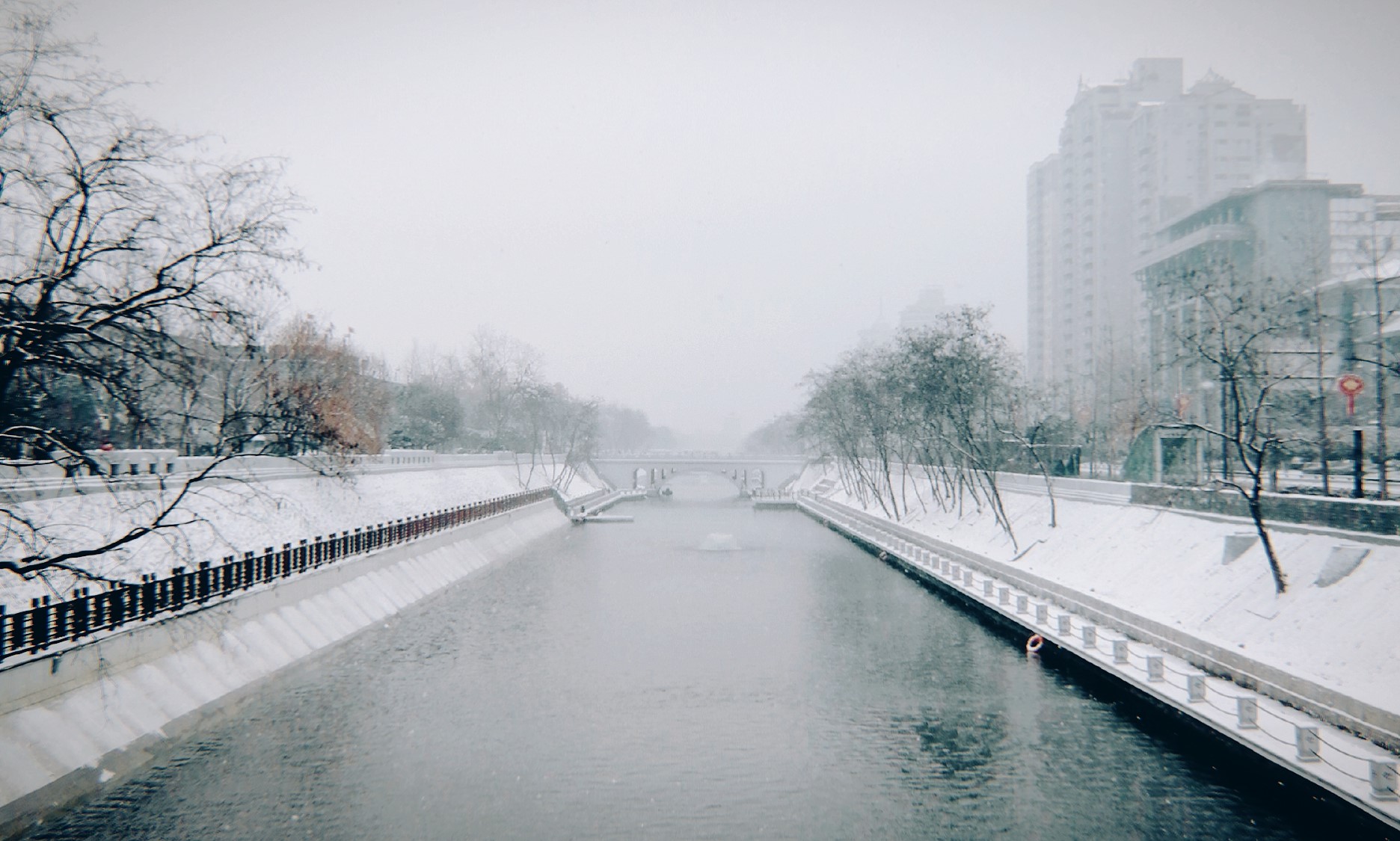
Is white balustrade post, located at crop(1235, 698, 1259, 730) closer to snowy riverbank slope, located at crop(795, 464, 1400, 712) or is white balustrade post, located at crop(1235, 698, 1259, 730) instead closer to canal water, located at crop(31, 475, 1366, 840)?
canal water, located at crop(31, 475, 1366, 840)

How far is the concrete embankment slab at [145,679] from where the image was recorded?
12.4 meters

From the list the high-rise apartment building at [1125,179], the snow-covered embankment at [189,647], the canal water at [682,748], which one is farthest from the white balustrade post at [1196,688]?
the high-rise apartment building at [1125,179]

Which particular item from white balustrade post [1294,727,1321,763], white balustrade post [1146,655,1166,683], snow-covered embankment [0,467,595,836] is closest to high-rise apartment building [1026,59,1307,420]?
snow-covered embankment [0,467,595,836]

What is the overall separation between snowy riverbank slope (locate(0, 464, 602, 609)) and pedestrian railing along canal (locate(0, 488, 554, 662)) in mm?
465

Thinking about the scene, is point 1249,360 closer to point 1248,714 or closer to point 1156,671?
point 1156,671

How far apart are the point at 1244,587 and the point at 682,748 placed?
12360mm

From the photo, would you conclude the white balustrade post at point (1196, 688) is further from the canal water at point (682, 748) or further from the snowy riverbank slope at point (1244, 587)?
the snowy riverbank slope at point (1244, 587)

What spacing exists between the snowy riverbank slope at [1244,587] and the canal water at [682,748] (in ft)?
8.44

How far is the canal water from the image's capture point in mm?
12273

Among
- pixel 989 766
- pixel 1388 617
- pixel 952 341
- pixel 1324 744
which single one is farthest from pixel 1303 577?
pixel 952 341

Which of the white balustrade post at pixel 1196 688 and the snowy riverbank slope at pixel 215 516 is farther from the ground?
the snowy riverbank slope at pixel 215 516

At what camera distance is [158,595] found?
55.2 ft

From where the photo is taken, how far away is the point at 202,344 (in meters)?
12.1

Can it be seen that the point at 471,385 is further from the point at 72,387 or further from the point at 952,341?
the point at 72,387
